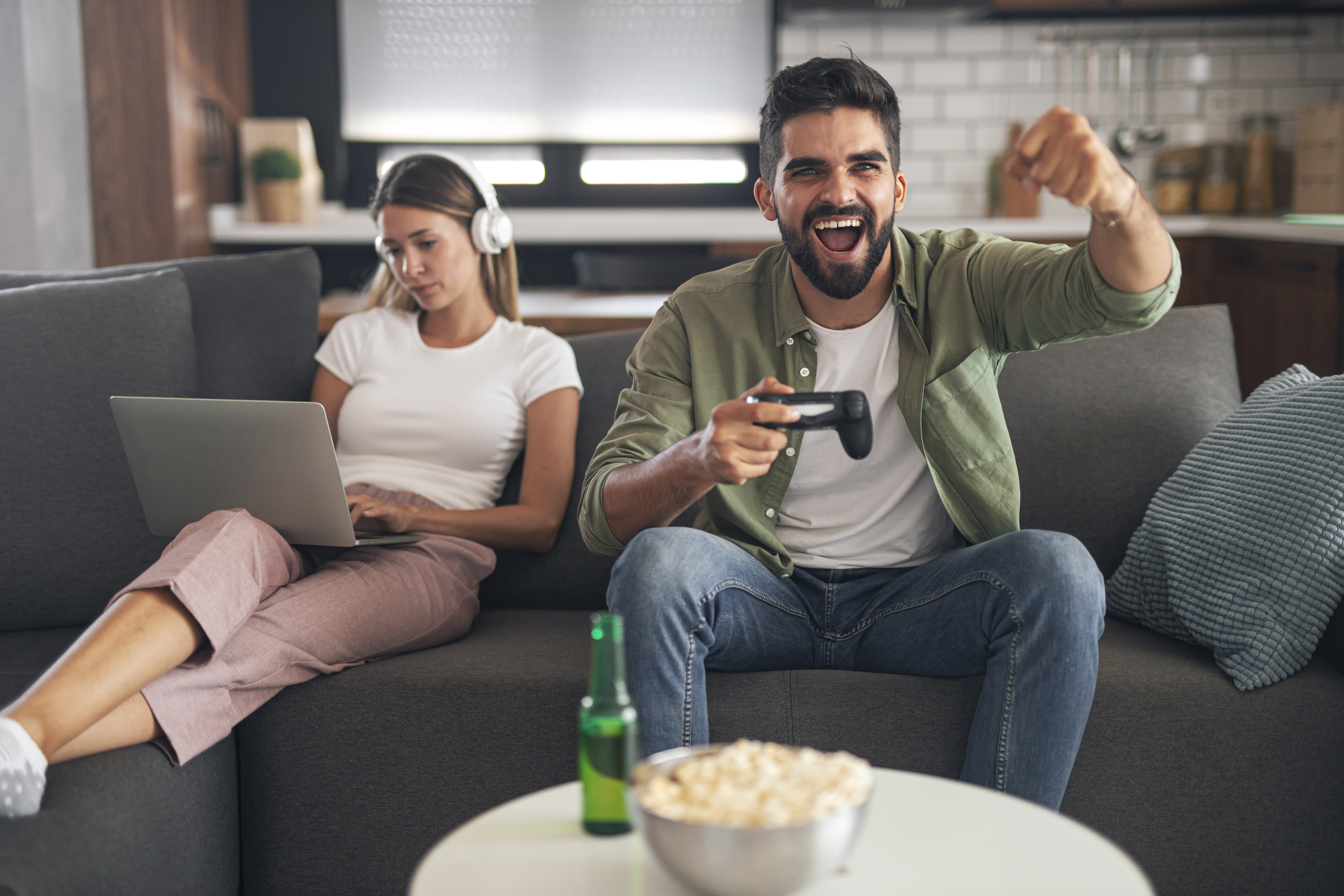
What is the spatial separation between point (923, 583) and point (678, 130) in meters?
3.05

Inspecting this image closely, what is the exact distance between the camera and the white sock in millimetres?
1129

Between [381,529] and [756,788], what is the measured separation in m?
1.12

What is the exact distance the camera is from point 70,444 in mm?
1800

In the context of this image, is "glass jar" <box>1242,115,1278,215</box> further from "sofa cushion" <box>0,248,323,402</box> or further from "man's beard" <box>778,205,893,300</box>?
"sofa cushion" <box>0,248,323,402</box>

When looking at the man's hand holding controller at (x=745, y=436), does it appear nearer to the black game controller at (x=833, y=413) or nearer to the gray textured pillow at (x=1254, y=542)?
the black game controller at (x=833, y=413)

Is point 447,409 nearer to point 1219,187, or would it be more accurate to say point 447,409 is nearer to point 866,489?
point 866,489

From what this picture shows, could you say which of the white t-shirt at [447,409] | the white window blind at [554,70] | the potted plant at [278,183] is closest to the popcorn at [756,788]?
the white t-shirt at [447,409]

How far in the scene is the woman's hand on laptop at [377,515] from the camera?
5.66ft

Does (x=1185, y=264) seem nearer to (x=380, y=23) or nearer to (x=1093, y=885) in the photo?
(x=380, y=23)

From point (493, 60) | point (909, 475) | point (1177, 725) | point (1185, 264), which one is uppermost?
point (493, 60)

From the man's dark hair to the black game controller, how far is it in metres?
0.51

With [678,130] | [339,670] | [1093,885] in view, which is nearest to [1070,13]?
[678,130]

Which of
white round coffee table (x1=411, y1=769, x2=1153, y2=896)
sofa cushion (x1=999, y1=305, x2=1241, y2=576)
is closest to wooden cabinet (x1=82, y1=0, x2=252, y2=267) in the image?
sofa cushion (x1=999, y1=305, x2=1241, y2=576)

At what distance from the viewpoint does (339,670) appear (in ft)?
5.02
